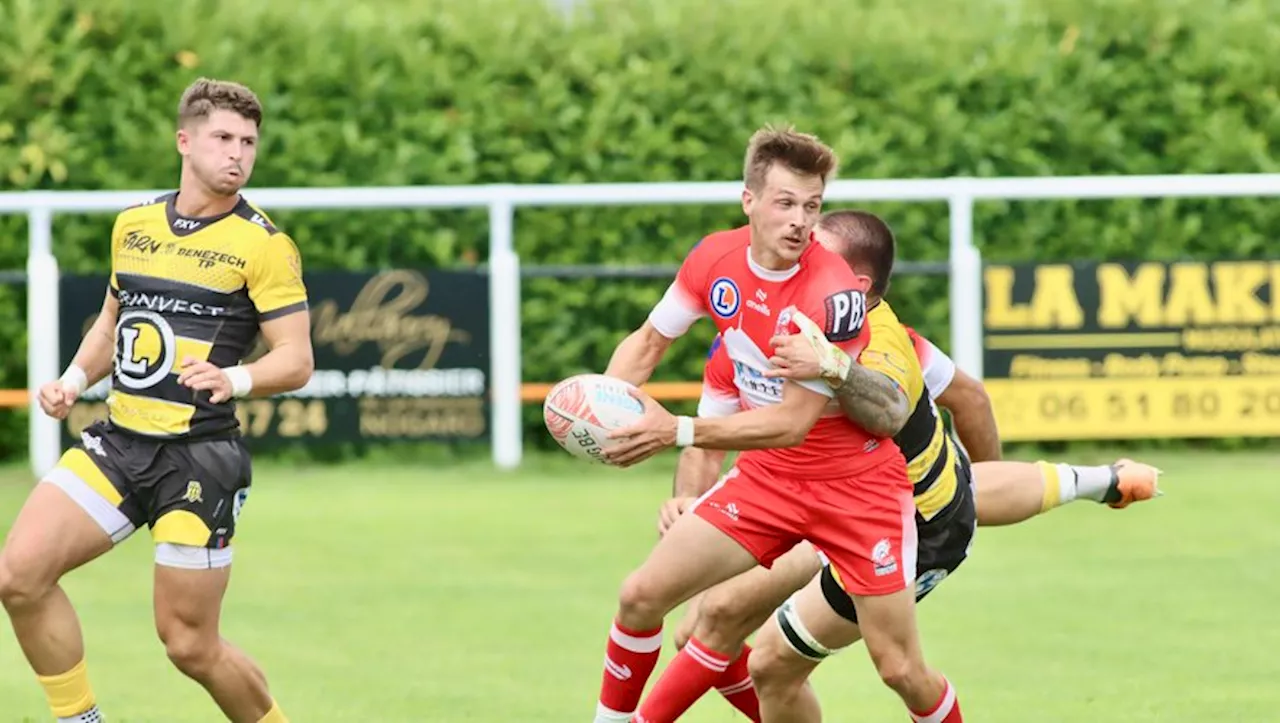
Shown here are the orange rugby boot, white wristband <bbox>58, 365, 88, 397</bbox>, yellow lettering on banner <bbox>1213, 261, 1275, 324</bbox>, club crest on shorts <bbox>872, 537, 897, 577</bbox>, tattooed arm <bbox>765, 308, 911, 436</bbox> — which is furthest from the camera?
yellow lettering on banner <bbox>1213, 261, 1275, 324</bbox>

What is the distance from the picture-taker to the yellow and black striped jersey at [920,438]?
6.62m

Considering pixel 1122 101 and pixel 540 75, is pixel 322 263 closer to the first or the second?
pixel 540 75

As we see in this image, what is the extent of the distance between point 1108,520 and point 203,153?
666 cm

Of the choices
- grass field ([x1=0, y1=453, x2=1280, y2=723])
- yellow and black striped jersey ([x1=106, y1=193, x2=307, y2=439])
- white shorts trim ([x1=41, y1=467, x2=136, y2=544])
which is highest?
yellow and black striped jersey ([x1=106, y1=193, x2=307, y2=439])

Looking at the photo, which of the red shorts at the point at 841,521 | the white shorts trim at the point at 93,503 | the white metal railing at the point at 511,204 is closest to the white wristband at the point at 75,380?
the white shorts trim at the point at 93,503

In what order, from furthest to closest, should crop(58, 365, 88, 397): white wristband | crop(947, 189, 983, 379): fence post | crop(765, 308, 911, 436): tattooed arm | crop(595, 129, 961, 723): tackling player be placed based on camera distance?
crop(947, 189, 983, 379): fence post
crop(58, 365, 88, 397): white wristband
crop(595, 129, 961, 723): tackling player
crop(765, 308, 911, 436): tattooed arm

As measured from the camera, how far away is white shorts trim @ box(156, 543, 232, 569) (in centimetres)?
648

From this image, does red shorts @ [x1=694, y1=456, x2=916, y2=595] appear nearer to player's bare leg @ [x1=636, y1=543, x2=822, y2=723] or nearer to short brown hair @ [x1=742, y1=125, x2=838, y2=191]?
player's bare leg @ [x1=636, y1=543, x2=822, y2=723]

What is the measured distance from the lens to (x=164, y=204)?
6.73 metres

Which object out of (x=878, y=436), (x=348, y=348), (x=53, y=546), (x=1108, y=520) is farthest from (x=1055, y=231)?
(x=53, y=546)

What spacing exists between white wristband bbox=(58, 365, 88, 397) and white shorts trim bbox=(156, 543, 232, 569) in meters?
0.55

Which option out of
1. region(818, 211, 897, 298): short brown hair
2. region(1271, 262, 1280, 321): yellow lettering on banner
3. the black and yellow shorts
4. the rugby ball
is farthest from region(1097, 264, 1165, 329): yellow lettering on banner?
the black and yellow shorts

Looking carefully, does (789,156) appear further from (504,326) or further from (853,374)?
(504,326)

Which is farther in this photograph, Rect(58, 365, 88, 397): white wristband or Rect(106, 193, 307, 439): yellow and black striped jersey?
Rect(58, 365, 88, 397): white wristband
